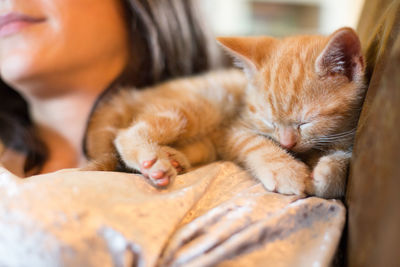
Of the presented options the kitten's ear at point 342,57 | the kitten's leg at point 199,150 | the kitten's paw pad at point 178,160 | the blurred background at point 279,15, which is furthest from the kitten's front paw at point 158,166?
the blurred background at point 279,15

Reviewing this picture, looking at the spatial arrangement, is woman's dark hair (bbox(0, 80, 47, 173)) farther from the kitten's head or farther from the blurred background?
the blurred background

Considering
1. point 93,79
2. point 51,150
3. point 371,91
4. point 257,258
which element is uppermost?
point 371,91

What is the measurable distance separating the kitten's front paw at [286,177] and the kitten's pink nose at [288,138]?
2.5 inches

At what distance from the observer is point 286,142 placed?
0.88 metres

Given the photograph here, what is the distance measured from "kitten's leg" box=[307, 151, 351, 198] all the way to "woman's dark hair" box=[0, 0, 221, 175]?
0.92 m

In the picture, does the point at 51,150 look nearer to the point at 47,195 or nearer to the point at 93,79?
the point at 93,79

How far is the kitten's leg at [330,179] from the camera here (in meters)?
0.73

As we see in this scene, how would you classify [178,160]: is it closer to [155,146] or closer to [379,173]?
[155,146]

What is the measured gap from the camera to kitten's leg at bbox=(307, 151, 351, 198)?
2.41ft

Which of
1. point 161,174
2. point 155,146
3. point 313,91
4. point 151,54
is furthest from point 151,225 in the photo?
point 151,54

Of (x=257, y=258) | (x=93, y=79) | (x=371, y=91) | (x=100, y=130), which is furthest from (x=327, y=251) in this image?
(x=93, y=79)

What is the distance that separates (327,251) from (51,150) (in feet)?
3.93

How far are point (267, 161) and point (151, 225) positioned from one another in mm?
389

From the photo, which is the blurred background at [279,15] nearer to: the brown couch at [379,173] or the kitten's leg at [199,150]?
the kitten's leg at [199,150]
